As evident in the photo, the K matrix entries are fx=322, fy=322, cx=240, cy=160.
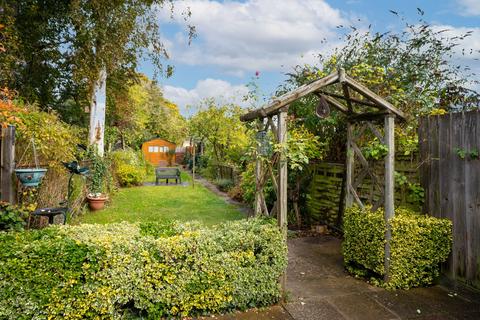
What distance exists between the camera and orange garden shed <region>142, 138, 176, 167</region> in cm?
3011

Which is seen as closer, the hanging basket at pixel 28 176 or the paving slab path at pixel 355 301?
the paving slab path at pixel 355 301

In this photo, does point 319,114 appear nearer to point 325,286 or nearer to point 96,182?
point 325,286

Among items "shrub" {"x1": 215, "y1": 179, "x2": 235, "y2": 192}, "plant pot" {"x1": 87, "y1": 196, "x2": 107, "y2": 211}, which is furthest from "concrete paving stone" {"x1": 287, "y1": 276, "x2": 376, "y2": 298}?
"shrub" {"x1": 215, "y1": 179, "x2": 235, "y2": 192}

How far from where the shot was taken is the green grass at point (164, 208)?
879 centimetres

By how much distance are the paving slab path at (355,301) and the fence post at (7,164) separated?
3652 millimetres

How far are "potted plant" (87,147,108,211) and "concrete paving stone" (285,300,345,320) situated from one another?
7.46 m

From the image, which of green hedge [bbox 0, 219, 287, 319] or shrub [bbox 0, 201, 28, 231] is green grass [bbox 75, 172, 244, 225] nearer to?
shrub [bbox 0, 201, 28, 231]

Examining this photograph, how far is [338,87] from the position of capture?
6754mm

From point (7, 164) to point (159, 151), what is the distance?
26296 millimetres

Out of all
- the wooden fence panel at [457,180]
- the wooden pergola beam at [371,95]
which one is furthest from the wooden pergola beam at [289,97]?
the wooden fence panel at [457,180]

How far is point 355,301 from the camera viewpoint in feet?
12.7

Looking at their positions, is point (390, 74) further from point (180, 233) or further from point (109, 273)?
point (109, 273)

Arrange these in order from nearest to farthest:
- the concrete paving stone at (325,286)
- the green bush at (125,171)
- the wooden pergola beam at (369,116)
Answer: the concrete paving stone at (325,286), the wooden pergola beam at (369,116), the green bush at (125,171)

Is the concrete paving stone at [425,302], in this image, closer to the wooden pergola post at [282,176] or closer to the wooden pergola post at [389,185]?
the wooden pergola post at [389,185]
